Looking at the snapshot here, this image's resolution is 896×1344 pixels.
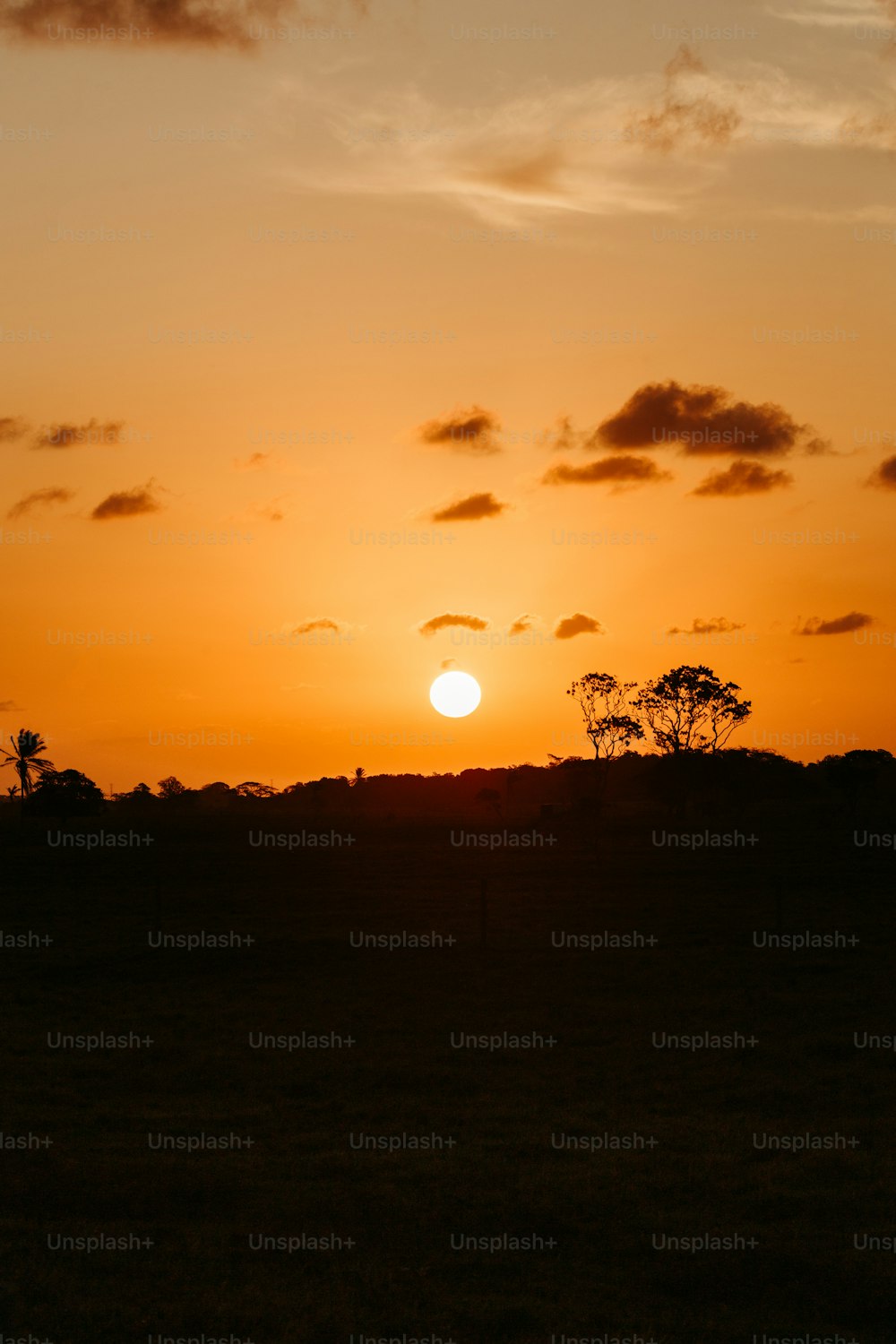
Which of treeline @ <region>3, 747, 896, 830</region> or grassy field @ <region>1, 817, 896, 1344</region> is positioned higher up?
treeline @ <region>3, 747, 896, 830</region>

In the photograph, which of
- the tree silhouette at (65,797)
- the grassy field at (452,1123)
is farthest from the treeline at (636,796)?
the grassy field at (452,1123)

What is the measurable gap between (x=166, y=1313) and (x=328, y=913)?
99.3 ft

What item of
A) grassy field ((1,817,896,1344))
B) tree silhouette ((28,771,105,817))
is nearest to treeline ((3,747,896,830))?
tree silhouette ((28,771,105,817))

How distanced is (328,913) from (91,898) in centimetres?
1185

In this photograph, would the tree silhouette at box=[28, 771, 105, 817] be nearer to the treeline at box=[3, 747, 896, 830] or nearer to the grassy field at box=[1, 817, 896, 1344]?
the treeline at box=[3, 747, 896, 830]

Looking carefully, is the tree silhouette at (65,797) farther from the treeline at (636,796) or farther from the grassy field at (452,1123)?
the grassy field at (452,1123)

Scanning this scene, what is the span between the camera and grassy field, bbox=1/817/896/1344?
9.64 meters

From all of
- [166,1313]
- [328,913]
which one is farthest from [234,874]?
[166,1313]

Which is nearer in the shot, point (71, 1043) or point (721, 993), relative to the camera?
point (71, 1043)

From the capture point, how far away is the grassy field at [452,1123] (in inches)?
380

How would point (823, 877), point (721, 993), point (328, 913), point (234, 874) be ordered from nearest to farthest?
point (721, 993) < point (328, 913) < point (823, 877) < point (234, 874)

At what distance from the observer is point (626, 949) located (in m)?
31.4

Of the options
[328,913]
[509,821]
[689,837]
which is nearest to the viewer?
[328,913]

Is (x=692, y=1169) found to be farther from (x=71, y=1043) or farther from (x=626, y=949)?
(x=626, y=949)
